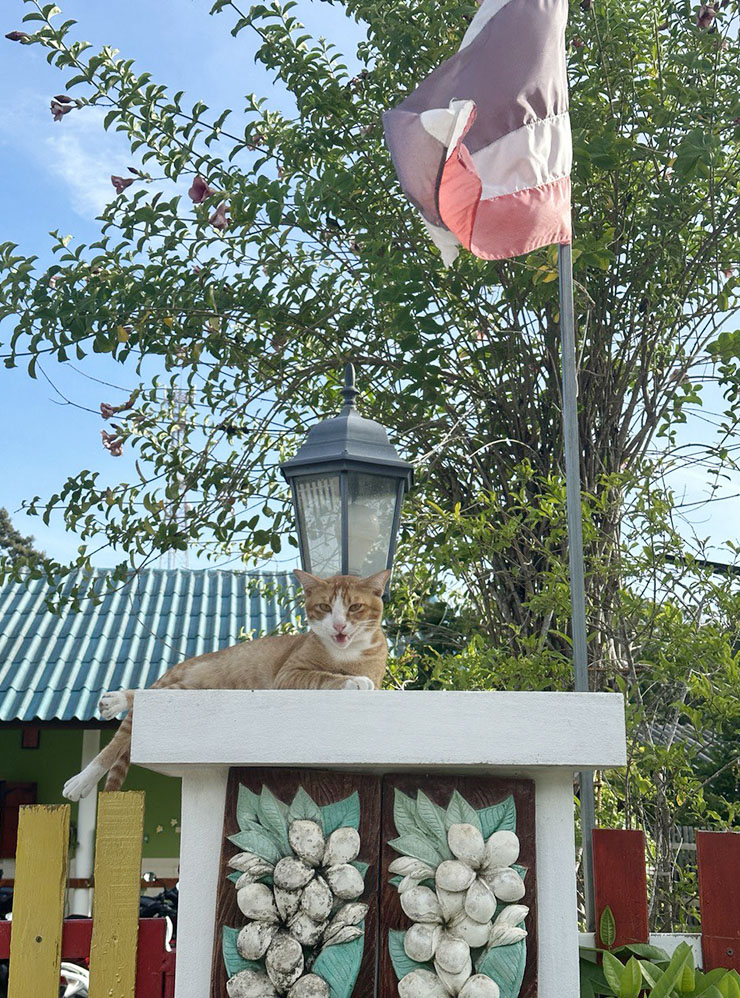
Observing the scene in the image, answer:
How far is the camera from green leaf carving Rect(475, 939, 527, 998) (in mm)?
2080

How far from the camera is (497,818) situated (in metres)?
2.14

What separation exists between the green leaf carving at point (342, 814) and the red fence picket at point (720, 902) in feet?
3.41

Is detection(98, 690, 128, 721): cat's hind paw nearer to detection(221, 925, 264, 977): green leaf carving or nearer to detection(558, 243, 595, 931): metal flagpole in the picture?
detection(221, 925, 264, 977): green leaf carving

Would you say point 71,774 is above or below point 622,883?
above

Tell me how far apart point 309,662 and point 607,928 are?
40.4 inches

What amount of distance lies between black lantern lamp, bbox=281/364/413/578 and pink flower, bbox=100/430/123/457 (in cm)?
A: 262

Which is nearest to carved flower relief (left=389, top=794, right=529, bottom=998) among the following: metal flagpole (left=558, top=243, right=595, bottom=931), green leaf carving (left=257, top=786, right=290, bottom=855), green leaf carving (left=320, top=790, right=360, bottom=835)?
green leaf carving (left=320, top=790, right=360, bottom=835)

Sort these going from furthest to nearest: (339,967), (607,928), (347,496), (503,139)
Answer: (503,139) → (347,496) → (607,928) → (339,967)

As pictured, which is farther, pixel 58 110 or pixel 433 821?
pixel 58 110

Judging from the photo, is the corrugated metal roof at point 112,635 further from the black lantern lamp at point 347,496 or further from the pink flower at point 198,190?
the black lantern lamp at point 347,496

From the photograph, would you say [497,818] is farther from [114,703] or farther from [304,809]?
[114,703]

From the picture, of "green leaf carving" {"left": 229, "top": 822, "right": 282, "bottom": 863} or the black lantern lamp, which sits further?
the black lantern lamp

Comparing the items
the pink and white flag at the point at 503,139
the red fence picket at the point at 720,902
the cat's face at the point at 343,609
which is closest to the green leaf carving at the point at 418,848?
the cat's face at the point at 343,609

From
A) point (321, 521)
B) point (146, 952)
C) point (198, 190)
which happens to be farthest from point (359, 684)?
point (198, 190)
